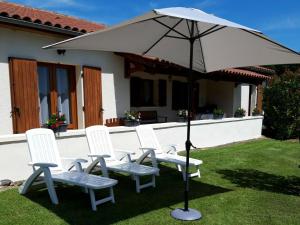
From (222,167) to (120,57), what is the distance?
14.2ft

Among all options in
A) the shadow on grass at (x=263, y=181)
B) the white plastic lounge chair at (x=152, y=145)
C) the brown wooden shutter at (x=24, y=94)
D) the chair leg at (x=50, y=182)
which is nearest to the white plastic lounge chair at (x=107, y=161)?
the white plastic lounge chair at (x=152, y=145)

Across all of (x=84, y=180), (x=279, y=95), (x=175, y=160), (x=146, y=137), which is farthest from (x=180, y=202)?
(x=279, y=95)

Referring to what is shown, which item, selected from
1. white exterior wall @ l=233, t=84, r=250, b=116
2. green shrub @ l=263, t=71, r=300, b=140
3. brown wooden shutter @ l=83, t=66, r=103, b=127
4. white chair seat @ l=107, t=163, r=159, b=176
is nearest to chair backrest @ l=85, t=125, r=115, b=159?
white chair seat @ l=107, t=163, r=159, b=176

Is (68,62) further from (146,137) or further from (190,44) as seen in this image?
(190,44)

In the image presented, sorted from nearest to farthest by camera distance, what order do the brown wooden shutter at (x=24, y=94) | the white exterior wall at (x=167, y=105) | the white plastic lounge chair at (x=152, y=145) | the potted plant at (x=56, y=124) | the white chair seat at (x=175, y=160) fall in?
1. the white chair seat at (x=175, y=160)
2. the potted plant at (x=56, y=124)
3. the brown wooden shutter at (x=24, y=94)
4. the white plastic lounge chair at (x=152, y=145)
5. the white exterior wall at (x=167, y=105)

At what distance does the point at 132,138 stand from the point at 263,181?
347 cm

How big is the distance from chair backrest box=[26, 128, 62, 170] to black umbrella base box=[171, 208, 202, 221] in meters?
2.29

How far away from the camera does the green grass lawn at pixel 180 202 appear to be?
4285 millimetres

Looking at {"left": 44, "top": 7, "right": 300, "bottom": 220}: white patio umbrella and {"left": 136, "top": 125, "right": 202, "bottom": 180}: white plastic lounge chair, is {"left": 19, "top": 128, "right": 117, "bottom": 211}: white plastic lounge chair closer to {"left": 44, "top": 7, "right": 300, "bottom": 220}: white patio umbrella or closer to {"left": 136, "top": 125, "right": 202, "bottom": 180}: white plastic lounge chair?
{"left": 44, "top": 7, "right": 300, "bottom": 220}: white patio umbrella

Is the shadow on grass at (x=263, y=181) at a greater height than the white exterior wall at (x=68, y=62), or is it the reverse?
the white exterior wall at (x=68, y=62)

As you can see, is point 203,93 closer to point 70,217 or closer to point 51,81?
point 51,81

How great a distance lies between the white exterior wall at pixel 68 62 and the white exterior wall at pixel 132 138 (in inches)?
40.3

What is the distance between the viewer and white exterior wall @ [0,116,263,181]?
223 inches

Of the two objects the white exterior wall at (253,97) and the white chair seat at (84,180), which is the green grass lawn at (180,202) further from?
the white exterior wall at (253,97)
